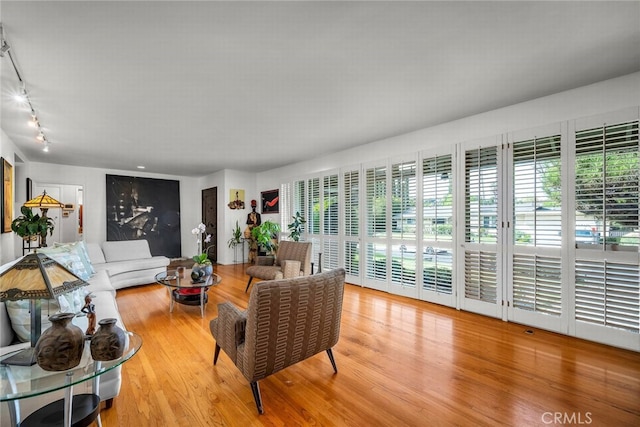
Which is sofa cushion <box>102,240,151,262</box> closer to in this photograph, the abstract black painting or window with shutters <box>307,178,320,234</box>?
the abstract black painting

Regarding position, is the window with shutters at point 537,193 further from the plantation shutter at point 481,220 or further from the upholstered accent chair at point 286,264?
the upholstered accent chair at point 286,264

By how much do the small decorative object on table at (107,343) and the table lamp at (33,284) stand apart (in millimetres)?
264

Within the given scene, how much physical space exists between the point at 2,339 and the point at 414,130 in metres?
4.67

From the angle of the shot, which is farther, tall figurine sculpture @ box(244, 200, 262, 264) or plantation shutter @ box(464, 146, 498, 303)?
tall figurine sculpture @ box(244, 200, 262, 264)

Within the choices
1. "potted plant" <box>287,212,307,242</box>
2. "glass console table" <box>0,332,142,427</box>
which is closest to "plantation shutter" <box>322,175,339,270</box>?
"potted plant" <box>287,212,307,242</box>

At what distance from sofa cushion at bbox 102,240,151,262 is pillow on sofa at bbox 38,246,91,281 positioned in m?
1.48

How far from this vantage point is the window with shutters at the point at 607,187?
2537mm

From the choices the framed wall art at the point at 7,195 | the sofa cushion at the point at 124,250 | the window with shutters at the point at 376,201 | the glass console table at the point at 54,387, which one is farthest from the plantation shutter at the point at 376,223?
the framed wall art at the point at 7,195

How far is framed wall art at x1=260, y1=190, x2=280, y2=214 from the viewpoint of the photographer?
7082 millimetres

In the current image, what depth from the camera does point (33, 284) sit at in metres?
1.25

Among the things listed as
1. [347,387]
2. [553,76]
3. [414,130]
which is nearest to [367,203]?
[414,130]

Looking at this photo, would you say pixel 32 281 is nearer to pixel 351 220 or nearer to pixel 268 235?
pixel 351 220

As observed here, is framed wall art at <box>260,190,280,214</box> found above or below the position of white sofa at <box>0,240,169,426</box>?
above

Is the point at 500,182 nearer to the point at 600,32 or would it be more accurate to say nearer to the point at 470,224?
the point at 470,224
